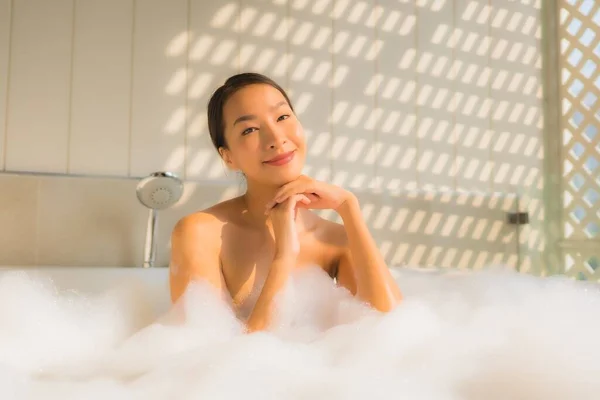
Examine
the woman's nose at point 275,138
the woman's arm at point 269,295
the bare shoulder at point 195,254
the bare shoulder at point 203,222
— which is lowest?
the woman's arm at point 269,295

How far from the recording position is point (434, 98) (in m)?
2.38

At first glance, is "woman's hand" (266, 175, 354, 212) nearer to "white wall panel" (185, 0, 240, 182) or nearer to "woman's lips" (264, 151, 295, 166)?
"woman's lips" (264, 151, 295, 166)

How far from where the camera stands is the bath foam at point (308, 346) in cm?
77

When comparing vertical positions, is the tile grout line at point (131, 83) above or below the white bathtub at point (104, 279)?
above

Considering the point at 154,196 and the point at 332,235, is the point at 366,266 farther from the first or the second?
the point at 154,196

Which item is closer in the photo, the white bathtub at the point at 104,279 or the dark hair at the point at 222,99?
the dark hair at the point at 222,99

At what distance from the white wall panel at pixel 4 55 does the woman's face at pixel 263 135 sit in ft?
3.30

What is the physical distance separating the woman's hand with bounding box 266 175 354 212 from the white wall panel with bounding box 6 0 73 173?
1.01 metres

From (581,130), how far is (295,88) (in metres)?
1.20

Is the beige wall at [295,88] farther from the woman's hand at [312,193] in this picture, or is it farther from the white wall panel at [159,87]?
the woman's hand at [312,193]

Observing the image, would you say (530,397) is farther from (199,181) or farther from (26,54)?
(26,54)

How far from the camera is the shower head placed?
181 cm

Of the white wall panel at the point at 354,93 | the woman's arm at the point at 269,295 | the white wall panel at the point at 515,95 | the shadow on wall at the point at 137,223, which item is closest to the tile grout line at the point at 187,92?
the shadow on wall at the point at 137,223

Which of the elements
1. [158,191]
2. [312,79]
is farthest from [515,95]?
[158,191]
